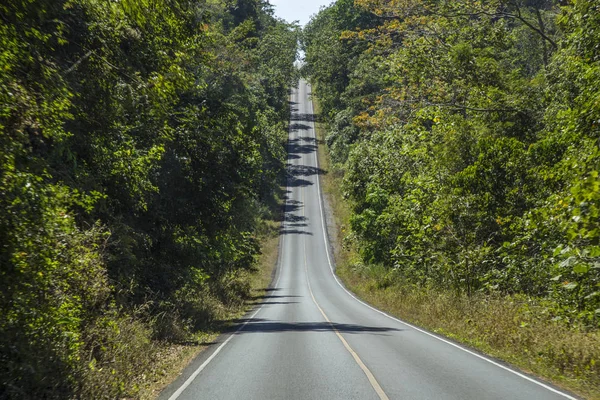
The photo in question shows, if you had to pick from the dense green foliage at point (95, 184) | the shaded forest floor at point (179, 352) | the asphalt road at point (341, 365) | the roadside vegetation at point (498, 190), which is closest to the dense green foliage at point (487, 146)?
the roadside vegetation at point (498, 190)

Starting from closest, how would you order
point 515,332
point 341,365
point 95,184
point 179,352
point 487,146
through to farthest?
1. point 341,365
2. point 95,184
3. point 179,352
4. point 515,332
5. point 487,146

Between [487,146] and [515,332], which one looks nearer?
[515,332]

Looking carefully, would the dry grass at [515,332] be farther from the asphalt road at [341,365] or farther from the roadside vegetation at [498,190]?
the asphalt road at [341,365]

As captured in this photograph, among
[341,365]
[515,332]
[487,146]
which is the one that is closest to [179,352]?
[341,365]

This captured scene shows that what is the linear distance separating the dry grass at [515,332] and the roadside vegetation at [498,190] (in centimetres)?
4

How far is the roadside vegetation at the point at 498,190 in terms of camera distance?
36.7 feet

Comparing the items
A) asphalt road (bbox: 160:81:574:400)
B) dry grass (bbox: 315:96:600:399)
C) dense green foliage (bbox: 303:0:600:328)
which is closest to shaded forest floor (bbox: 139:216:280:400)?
asphalt road (bbox: 160:81:574:400)

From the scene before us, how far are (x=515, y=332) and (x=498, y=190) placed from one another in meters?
7.99

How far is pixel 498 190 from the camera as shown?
20.4 metres

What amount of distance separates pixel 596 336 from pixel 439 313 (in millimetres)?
8137

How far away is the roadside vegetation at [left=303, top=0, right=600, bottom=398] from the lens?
11172 mm

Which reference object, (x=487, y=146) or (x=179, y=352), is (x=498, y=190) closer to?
(x=487, y=146)

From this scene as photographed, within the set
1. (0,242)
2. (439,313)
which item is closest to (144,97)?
(0,242)

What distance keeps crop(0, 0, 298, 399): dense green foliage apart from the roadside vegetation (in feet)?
23.4
